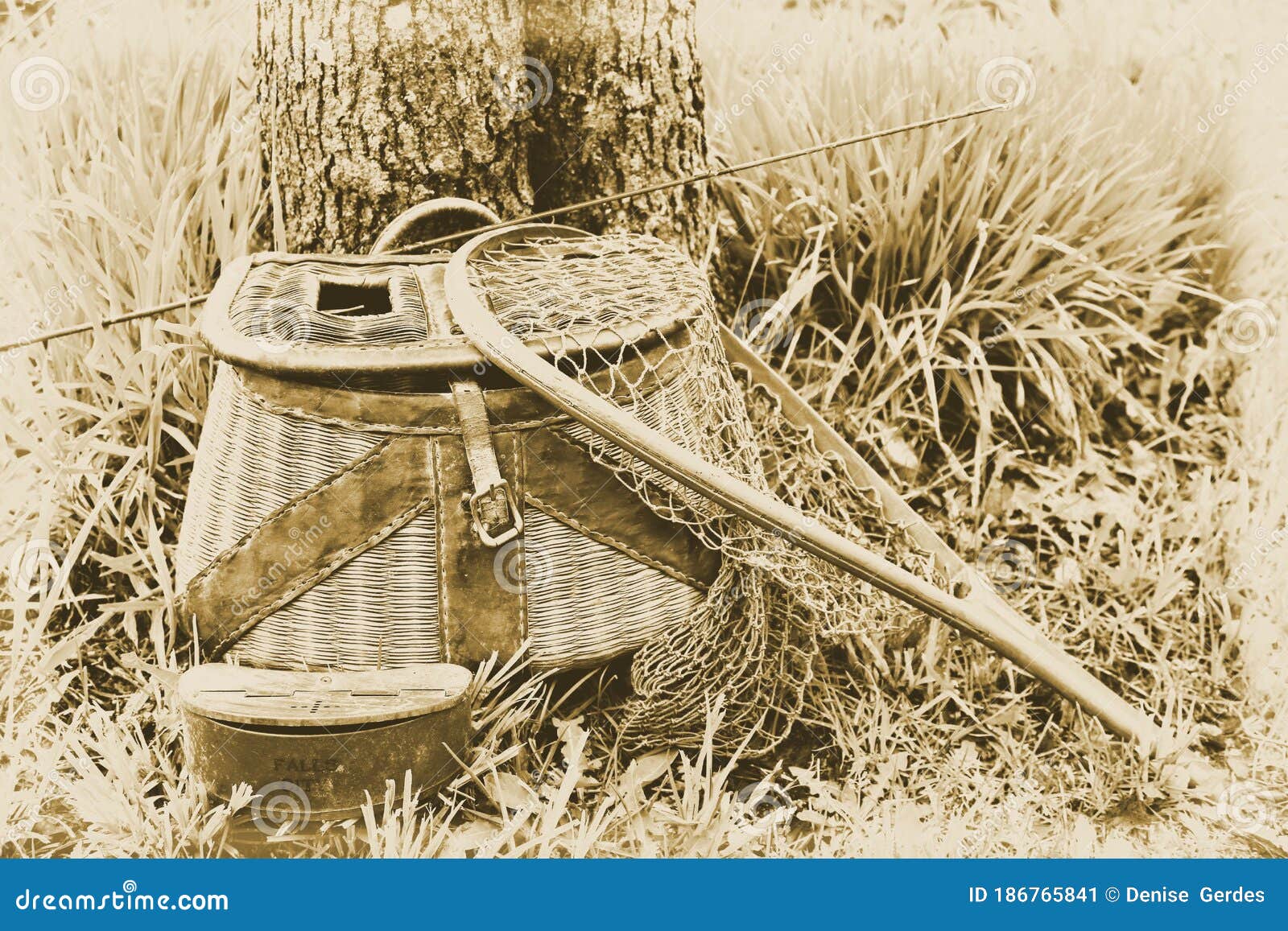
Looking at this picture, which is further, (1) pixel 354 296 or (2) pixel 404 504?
(1) pixel 354 296

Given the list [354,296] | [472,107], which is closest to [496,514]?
[354,296]

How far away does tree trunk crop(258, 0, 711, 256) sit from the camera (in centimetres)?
206

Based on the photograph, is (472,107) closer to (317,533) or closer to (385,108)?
(385,108)

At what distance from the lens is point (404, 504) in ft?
5.51

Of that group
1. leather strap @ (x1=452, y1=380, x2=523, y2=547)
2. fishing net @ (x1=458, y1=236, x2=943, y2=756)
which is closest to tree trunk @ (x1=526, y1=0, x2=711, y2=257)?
fishing net @ (x1=458, y1=236, x2=943, y2=756)

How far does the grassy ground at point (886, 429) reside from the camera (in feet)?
6.12

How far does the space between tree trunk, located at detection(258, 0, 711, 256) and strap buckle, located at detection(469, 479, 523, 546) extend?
2.47 ft

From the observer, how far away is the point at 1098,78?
2.80 metres

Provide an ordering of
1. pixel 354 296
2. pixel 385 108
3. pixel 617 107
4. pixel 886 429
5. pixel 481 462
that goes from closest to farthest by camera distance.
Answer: pixel 481 462
pixel 354 296
pixel 385 108
pixel 617 107
pixel 886 429

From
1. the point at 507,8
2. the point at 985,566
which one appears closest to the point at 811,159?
the point at 507,8

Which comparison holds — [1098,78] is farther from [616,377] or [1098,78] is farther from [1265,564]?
[616,377]

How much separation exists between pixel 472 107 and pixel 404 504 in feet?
2.76

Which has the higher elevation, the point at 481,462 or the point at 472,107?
the point at 472,107

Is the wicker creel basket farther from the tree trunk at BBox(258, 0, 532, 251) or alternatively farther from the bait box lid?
the tree trunk at BBox(258, 0, 532, 251)
